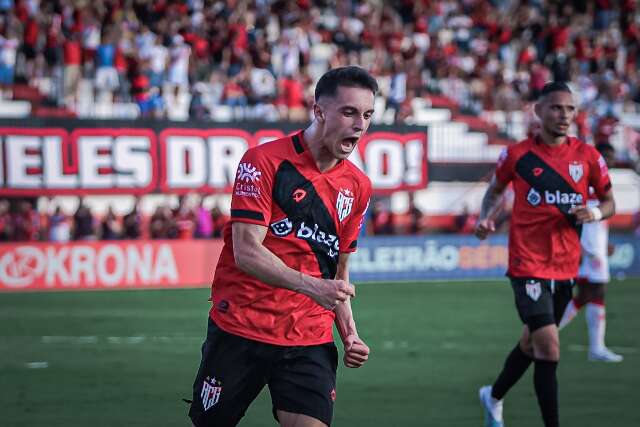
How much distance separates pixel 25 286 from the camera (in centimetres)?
2016

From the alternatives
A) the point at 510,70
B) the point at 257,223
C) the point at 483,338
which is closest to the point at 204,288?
the point at 483,338

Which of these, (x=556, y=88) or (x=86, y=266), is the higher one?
(x=556, y=88)

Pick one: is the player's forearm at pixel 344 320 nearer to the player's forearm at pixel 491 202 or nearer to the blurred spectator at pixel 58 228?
the player's forearm at pixel 491 202

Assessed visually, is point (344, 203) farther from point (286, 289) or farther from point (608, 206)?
point (608, 206)

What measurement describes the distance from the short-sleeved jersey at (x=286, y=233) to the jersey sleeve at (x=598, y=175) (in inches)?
139

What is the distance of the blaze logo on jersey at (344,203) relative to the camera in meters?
5.43

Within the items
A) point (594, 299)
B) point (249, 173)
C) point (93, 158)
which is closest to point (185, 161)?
point (93, 158)

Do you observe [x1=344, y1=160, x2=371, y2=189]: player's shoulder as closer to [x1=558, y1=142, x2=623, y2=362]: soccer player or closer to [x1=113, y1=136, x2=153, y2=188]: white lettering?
[x1=558, y1=142, x2=623, y2=362]: soccer player

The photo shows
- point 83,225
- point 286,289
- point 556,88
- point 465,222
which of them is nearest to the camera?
point 286,289

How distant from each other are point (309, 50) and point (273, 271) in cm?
2266

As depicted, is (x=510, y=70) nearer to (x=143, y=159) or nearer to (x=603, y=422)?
(x=143, y=159)

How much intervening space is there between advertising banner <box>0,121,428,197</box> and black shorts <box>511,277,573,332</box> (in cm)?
1439

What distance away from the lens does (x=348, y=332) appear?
5.46 metres

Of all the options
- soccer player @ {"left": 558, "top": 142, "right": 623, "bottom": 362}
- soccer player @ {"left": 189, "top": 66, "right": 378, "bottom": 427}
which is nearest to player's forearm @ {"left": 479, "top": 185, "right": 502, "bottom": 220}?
soccer player @ {"left": 189, "top": 66, "right": 378, "bottom": 427}
